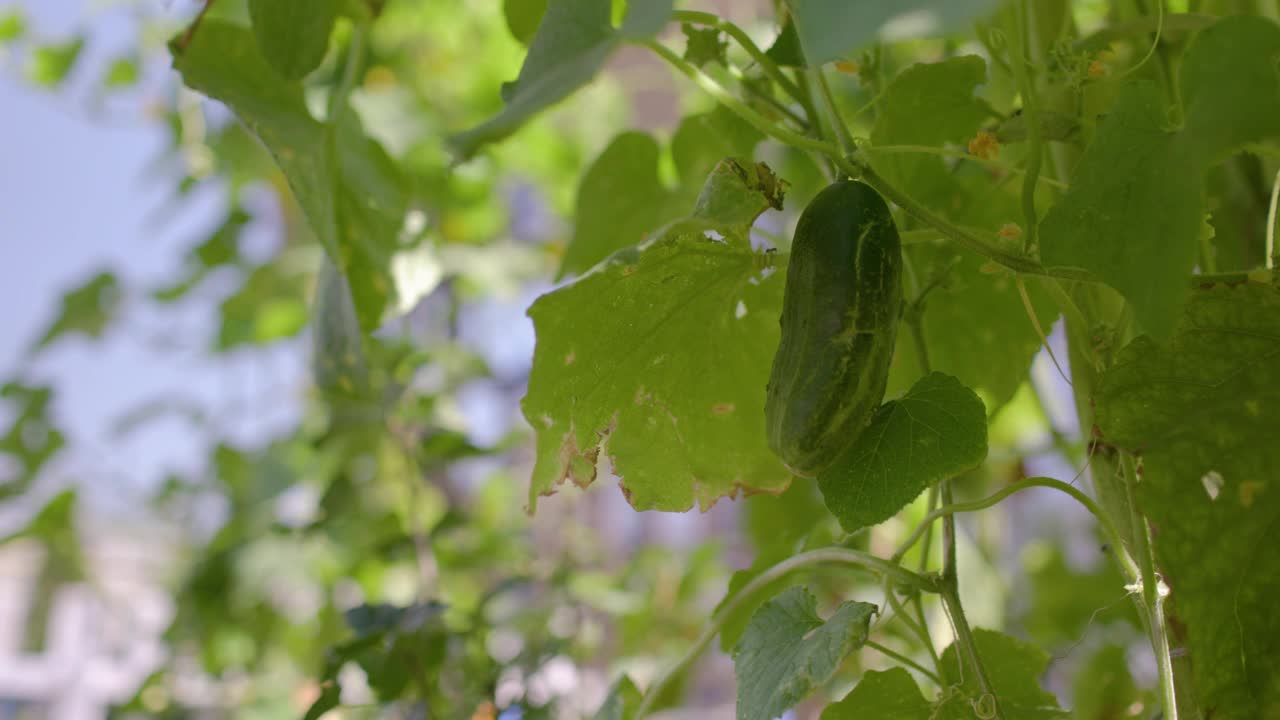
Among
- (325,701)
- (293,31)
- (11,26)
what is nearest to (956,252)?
(293,31)

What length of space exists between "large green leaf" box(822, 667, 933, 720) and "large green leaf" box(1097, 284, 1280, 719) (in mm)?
98

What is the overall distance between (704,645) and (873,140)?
23cm

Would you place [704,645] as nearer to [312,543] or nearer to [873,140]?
[873,140]

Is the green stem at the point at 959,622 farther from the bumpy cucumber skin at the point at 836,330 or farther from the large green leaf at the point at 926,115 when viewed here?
the large green leaf at the point at 926,115

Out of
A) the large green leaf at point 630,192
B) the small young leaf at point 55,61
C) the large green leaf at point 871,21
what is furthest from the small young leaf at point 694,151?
the small young leaf at point 55,61

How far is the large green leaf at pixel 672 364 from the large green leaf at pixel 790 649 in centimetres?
6

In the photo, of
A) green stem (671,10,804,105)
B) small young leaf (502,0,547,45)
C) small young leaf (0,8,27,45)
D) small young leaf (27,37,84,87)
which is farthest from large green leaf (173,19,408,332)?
small young leaf (0,8,27,45)

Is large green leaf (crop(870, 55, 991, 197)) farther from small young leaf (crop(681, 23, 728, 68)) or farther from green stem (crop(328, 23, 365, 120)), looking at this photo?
green stem (crop(328, 23, 365, 120))

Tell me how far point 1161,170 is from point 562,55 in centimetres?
17

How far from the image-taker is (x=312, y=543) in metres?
1.12

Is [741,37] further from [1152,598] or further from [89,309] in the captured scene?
[89,309]

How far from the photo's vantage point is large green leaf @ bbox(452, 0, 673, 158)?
0.25 metres

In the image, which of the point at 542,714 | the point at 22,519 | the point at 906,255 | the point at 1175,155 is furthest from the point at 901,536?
the point at 22,519

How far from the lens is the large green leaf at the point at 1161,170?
0.91ft
